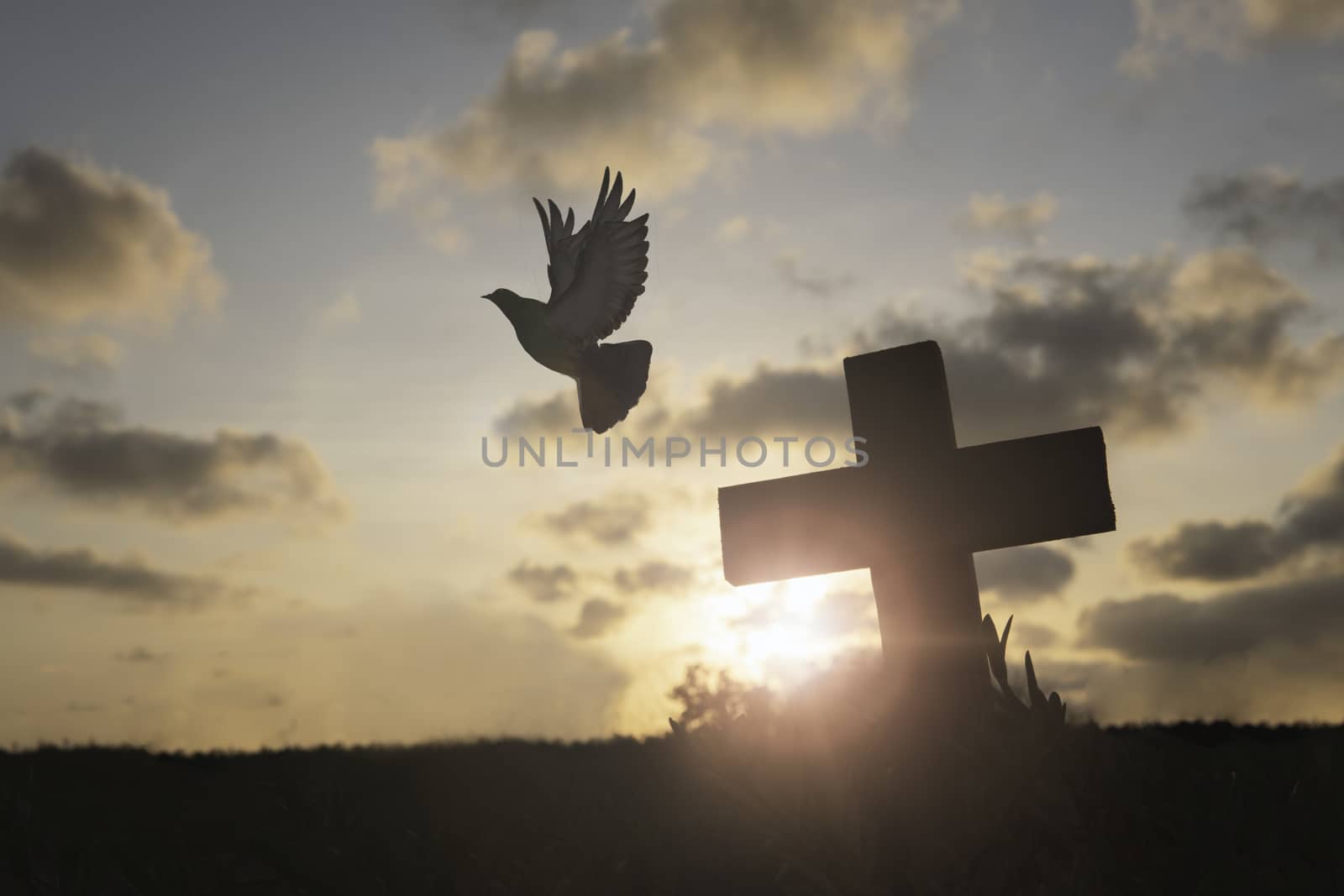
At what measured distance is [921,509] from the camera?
4.36m

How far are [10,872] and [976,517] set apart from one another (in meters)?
3.54

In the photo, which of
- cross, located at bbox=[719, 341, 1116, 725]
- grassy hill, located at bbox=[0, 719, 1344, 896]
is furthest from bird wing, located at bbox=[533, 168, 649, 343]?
grassy hill, located at bbox=[0, 719, 1344, 896]

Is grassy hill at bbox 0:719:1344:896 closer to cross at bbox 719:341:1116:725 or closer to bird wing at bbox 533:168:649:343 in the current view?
cross at bbox 719:341:1116:725

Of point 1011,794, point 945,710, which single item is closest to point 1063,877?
point 1011,794

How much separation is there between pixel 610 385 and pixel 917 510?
149 cm

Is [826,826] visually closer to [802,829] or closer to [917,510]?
[802,829]

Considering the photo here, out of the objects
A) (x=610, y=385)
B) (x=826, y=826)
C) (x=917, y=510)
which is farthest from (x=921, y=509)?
(x=826, y=826)

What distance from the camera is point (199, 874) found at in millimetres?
2578

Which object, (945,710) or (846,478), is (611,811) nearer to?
(945,710)

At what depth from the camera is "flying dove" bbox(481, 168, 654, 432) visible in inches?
193

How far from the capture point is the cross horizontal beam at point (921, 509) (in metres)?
4.20

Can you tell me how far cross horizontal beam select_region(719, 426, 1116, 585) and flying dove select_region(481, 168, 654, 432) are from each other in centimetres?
77

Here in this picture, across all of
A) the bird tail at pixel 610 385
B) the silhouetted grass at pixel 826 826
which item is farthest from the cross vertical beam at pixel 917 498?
the silhouetted grass at pixel 826 826

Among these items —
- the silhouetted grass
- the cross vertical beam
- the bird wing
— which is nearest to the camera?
the silhouetted grass
